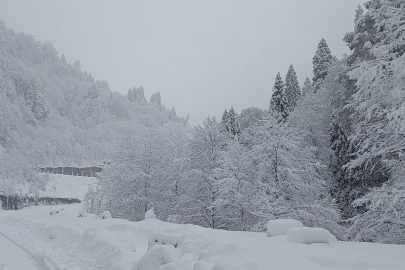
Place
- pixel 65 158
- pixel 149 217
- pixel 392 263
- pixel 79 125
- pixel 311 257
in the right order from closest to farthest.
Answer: pixel 392 263 → pixel 311 257 → pixel 149 217 → pixel 65 158 → pixel 79 125

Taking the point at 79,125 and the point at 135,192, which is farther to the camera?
the point at 79,125

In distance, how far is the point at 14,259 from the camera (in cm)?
888

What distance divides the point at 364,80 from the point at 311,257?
255 inches

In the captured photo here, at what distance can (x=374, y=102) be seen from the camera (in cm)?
1038

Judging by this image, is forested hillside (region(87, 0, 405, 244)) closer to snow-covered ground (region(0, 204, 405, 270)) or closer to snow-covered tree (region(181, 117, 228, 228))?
snow-covered tree (region(181, 117, 228, 228))

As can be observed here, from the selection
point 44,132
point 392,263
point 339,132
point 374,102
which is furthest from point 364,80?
point 44,132

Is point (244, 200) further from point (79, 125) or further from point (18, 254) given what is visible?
point (79, 125)

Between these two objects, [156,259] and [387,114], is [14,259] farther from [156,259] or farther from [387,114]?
[387,114]

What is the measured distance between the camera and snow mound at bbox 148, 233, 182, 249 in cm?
825

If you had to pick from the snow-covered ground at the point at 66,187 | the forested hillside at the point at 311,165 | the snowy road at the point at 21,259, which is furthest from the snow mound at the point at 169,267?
the snow-covered ground at the point at 66,187

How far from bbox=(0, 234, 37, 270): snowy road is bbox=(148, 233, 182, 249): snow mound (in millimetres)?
3026

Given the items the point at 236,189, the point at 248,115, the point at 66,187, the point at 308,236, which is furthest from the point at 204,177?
the point at 66,187

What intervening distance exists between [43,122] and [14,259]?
6710 inches

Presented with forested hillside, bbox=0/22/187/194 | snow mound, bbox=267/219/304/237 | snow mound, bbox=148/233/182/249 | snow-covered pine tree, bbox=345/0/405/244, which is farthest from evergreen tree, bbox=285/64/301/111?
forested hillside, bbox=0/22/187/194
